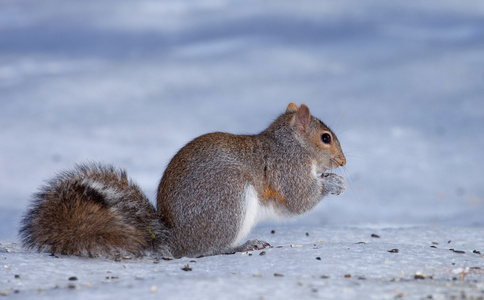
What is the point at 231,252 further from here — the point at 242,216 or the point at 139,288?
the point at 139,288

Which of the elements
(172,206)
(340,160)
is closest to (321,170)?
(340,160)

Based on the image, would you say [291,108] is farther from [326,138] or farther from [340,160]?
[340,160]

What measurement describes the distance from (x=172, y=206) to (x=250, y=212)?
22.1 inches

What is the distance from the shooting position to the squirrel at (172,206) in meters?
4.00

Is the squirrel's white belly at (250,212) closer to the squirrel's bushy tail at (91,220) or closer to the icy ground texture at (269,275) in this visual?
the icy ground texture at (269,275)

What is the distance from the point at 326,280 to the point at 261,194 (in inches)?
51.2

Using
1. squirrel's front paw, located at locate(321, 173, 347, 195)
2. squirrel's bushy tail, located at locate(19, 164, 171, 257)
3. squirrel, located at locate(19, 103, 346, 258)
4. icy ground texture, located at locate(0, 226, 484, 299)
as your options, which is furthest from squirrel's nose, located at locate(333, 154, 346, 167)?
squirrel's bushy tail, located at locate(19, 164, 171, 257)

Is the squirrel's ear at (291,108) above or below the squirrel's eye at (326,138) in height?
above

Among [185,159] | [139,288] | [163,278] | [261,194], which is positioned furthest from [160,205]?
[139,288]

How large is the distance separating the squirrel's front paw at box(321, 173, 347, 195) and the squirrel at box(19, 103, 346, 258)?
363 mm

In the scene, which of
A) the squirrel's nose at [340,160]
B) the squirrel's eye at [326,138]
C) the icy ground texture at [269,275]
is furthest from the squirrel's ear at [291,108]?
the icy ground texture at [269,275]

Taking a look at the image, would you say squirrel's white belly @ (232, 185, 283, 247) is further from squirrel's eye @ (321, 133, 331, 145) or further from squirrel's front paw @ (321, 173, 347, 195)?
squirrel's eye @ (321, 133, 331, 145)

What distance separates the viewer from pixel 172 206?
13.6 ft

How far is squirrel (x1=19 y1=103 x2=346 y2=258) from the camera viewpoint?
4004mm
